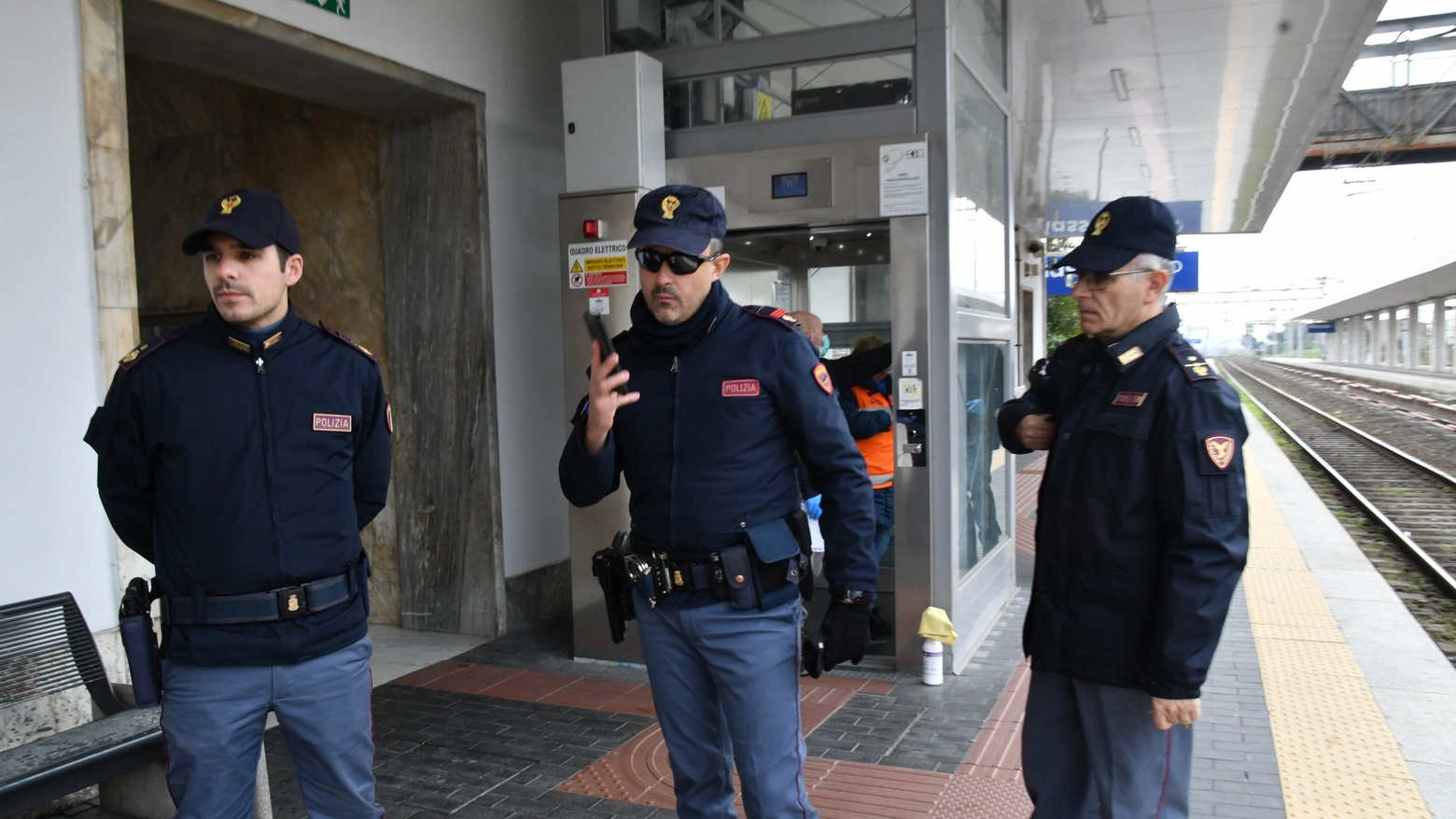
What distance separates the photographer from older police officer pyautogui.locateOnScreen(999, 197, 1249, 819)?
232 centimetres

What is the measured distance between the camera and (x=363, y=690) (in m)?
2.64

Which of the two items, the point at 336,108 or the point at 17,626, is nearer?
the point at 17,626

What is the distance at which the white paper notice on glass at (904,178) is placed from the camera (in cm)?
503

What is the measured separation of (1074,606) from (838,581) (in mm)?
596

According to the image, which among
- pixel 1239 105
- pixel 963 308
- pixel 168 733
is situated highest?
pixel 1239 105

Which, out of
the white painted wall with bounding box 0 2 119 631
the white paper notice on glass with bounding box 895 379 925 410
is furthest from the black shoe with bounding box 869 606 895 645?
the white painted wall with bounding box 0 2 119 631

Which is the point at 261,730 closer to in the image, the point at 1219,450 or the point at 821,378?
the point at 821,378

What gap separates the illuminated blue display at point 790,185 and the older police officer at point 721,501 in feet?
8.97

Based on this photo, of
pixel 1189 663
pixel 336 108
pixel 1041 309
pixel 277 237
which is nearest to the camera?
pixel 1189 663

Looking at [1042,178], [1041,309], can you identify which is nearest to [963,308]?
[1042,178]

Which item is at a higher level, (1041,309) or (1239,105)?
(1239,105)

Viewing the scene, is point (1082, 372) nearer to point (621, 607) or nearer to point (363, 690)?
point (621, 607)

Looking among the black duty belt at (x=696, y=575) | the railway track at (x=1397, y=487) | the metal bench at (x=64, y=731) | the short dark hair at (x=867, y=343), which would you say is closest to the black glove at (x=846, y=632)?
the black duty belt at (x=696, y=575)

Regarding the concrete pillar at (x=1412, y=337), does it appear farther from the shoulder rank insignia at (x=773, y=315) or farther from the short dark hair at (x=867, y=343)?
Result: the shoulder rank insignia at (x=773, y=315)
